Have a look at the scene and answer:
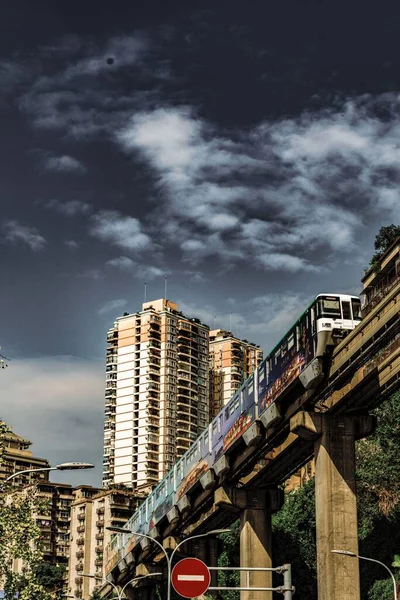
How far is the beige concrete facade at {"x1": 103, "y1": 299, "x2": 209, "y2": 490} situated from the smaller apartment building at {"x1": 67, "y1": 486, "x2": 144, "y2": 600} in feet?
92.4

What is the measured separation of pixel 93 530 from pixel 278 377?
103879 millimetres

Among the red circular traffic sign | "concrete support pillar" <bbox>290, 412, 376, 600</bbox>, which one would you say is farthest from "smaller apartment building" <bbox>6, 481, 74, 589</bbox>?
the red circular traffic sign

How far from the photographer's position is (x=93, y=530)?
14338 centimetres

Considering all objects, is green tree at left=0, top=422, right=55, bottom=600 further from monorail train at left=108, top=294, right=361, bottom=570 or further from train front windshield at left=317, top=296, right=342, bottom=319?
train front windshield at left=317, top=296, right=342, bottom=319

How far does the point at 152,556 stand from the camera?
8688cm

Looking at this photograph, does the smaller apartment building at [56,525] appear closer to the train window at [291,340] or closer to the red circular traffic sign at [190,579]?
the train window at [291,340]

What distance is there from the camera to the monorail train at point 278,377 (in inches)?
1682

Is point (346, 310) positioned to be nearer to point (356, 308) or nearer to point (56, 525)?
point (356, 308)

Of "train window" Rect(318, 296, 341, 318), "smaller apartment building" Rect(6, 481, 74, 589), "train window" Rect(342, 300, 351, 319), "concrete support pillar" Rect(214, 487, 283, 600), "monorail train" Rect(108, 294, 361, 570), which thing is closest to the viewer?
"train window" Rect(318, 296, 341, 318)

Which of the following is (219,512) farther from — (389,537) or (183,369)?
(183,369)

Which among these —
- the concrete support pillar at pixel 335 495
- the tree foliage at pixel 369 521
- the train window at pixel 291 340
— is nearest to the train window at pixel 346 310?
the train window at pixel 291 340

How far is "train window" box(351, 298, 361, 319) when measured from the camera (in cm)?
4397

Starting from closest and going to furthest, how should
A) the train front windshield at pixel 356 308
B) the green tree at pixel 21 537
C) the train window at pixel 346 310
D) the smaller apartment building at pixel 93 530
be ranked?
the green tree at pixel 21 537 < the train window at pixel 346 310 < the train front windshield at pixel 356 308 < the smaller apartment building at pixel 93 530

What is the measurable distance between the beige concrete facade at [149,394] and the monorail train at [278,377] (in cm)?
10726
